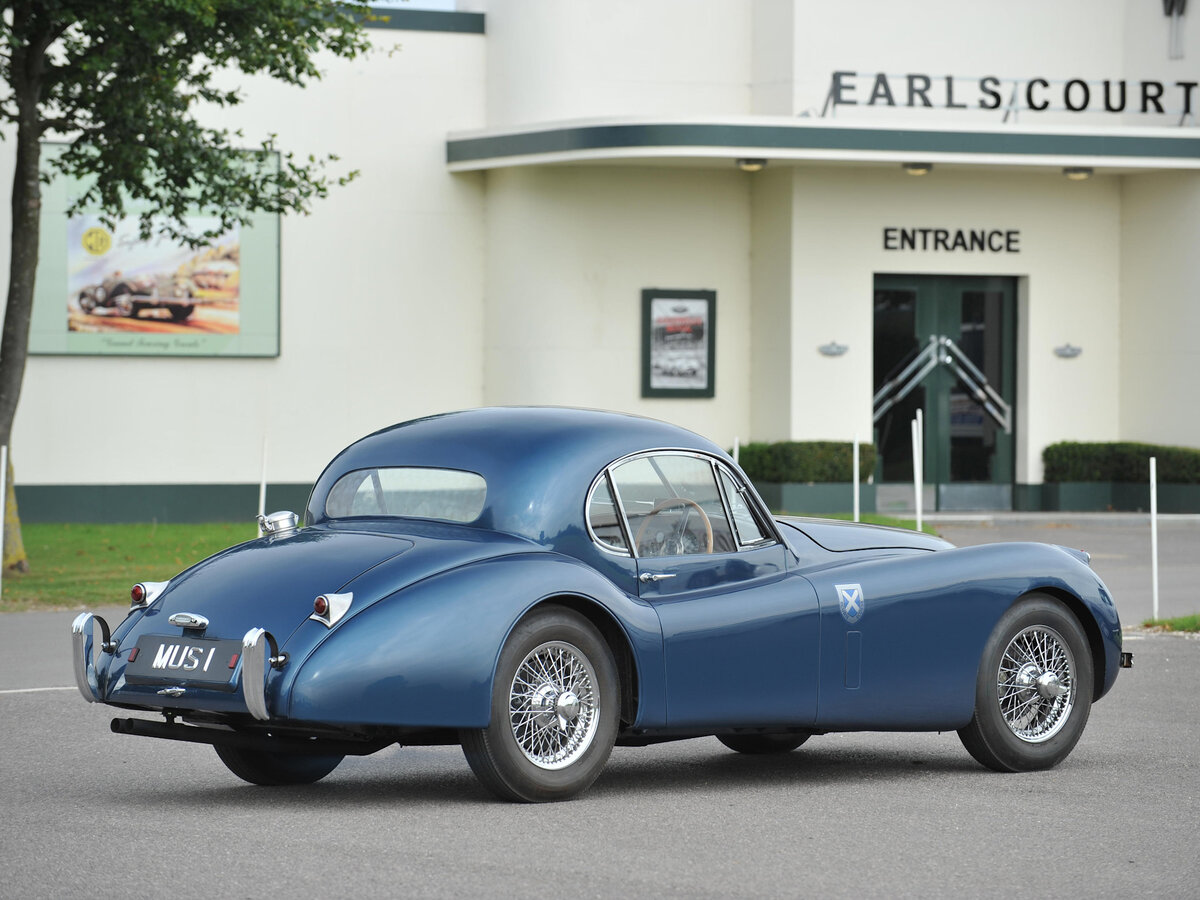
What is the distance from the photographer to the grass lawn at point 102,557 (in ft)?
54.3

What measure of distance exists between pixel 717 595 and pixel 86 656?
2589 millimetres

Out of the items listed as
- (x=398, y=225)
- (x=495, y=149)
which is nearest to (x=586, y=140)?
(x=495, y=149)

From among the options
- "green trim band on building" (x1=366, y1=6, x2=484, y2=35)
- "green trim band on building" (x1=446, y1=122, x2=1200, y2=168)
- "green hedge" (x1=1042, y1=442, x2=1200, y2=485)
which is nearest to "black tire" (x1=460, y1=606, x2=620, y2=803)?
"green trim band on building" (x1=446, y1=122, x2=1200, y2=168)

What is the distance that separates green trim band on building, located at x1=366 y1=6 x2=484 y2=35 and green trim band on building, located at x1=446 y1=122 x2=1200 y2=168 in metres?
2.02

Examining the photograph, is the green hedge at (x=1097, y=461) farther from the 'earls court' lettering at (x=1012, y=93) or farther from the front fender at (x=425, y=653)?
the front fender at (x=425, y=653)

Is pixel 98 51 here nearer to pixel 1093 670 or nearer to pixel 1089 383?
pixel 1093 670

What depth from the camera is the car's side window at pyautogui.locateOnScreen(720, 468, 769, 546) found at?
7875 millimetres

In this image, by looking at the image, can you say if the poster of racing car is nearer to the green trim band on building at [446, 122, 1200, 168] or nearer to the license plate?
the green trim band on building at [446, 122, 1200, 168]

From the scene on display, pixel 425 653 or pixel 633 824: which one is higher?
pixel 425 653

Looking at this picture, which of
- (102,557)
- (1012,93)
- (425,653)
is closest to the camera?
(425,653)

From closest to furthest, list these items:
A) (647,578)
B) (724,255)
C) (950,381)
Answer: (647,578)
(724,255)
(950,381)

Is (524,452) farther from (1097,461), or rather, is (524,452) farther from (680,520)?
(1097,461)

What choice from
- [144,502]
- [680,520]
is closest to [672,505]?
[680,520]

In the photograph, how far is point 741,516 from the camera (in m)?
7.91
